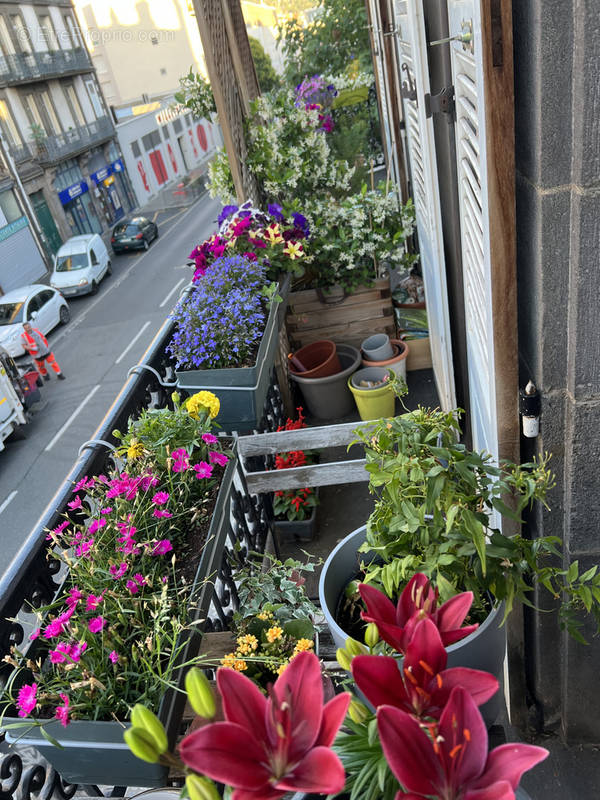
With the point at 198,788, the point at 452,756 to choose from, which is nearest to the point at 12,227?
the point at 198,788

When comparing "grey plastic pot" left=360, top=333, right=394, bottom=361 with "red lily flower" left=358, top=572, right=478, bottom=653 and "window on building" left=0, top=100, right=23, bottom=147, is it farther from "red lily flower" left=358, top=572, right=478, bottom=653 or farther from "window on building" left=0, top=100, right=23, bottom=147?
"window on building" left=0, top=100, right=23, bottom=147

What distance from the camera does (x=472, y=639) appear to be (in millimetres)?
1277

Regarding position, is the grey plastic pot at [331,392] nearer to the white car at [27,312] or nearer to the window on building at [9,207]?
Answer: the white car at [27,312]

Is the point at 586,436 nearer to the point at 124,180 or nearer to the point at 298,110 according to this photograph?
the point at 298,110

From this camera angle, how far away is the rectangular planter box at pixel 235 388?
2619 mm

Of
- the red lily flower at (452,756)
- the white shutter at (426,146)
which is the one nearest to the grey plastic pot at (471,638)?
the red lily flower at (452,756)

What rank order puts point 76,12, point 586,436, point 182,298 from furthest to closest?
point 76,12
point 182,298
point 586,436

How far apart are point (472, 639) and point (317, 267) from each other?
3739 mm

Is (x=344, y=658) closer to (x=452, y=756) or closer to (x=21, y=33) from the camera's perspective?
(x=452, y=756)

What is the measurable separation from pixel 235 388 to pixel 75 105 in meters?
25.0

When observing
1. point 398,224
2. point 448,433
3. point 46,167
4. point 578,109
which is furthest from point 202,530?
point 46,167

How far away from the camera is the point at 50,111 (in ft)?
70.4

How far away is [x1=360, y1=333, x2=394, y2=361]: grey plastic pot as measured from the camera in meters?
4.56

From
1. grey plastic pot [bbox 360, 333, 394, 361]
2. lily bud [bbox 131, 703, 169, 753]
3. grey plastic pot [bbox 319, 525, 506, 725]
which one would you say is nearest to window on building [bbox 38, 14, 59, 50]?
grey plastic pot [bbox 360, 333, 394, 361]
